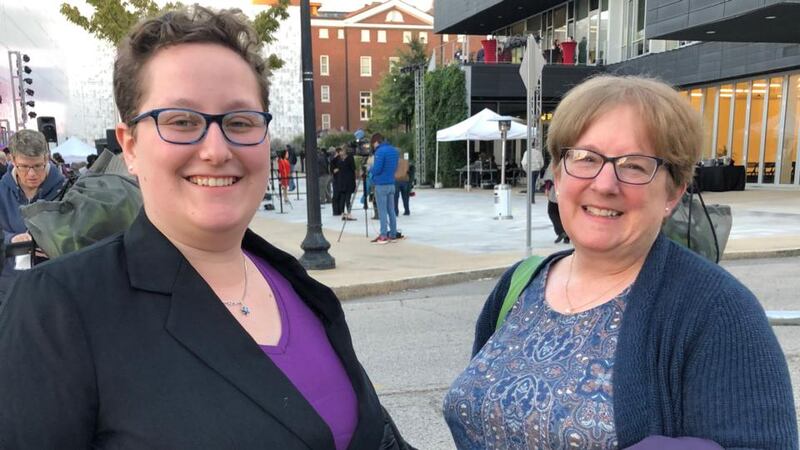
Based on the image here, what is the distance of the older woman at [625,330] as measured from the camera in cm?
128

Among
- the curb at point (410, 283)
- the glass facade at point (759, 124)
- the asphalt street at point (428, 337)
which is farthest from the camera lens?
the glass facade at point (759, 124)

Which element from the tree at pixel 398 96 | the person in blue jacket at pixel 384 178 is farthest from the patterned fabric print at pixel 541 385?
the tree at pixel 398 96

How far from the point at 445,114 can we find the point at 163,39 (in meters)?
24.1

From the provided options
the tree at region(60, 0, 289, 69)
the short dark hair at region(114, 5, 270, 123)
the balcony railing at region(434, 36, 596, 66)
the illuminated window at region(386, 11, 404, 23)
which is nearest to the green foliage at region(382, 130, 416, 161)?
the balcony railing at region(434, 36, 596, 66)

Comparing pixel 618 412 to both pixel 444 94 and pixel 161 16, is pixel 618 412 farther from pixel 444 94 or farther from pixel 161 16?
pixel 444 94

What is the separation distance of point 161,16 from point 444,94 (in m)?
24.1

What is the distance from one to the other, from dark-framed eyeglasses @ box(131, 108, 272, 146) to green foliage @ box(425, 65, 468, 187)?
2356 centimetres

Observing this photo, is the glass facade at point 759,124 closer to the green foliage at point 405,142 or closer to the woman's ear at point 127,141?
the green foliage at point 405,142

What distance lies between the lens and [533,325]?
5.79 feet

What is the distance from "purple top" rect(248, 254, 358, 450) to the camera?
1396 millimetres

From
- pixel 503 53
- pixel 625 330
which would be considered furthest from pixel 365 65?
pixel 625 330

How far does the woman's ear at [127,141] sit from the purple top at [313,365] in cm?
48

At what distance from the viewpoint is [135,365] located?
45.4 inches

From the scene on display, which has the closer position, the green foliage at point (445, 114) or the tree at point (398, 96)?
the green foliage at point (445, 114)
